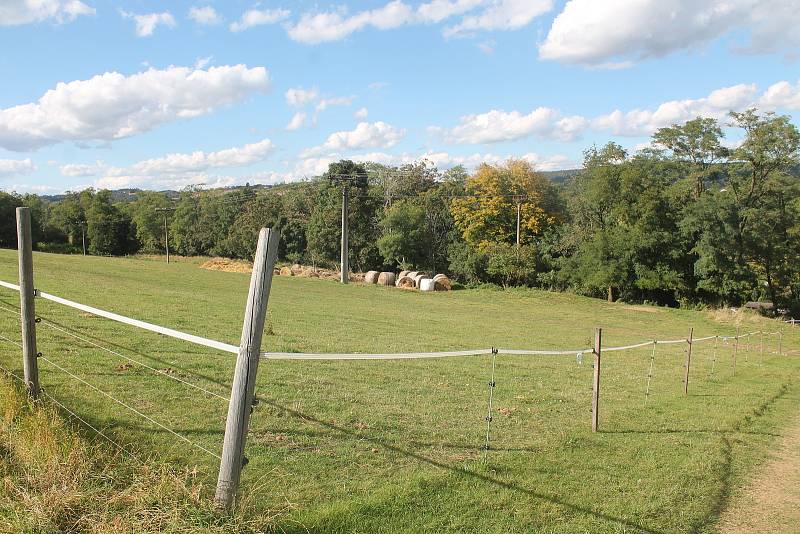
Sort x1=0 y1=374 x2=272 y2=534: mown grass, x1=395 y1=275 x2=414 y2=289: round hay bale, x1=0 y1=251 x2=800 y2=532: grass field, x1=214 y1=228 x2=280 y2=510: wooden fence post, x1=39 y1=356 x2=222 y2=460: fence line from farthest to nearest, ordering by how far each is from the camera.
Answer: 1. x1=395 y1=275 x2=414 y2=289: round hay bale
2. x1=39 y1=356 x2=222 y2=460: fence line
3. x1=0 y1=251 x2=800 y2=532: grass field
4. x1=214 y1=228 x2=280 y2=510: wooden fence post
5. x1=0 y1=374 x2=272 y2=534: mown grass

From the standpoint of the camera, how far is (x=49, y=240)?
76.8 m

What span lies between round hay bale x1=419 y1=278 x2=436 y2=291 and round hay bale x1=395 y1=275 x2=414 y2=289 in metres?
1.10

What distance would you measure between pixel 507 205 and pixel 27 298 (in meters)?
49.9

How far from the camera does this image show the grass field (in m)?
5.38

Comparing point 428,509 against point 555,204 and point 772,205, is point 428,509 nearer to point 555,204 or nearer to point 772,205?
point 772,205

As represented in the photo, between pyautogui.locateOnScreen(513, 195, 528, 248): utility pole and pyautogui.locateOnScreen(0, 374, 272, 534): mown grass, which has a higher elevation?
pyautogui.locateOnScreen(513, 195, 528, 248): utility pole

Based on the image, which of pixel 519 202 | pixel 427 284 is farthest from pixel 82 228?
pixel 519 202

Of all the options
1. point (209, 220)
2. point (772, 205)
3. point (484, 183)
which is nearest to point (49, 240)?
point (209, 220)

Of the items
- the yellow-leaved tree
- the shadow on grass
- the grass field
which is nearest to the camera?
the grass field

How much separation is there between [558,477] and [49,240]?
283 feet

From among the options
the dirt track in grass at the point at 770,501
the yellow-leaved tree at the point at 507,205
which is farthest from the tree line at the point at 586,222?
the dirt track in grass at the point at 770,501

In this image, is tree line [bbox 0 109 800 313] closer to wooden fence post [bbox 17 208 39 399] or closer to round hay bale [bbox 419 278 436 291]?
round hay bale [bbox 419 278 436 291]

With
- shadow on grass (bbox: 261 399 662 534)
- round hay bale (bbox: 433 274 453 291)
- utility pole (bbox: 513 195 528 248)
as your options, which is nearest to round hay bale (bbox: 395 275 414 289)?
round hay bale (bbox: 433 274 453 291)

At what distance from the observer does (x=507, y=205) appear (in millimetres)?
53469
